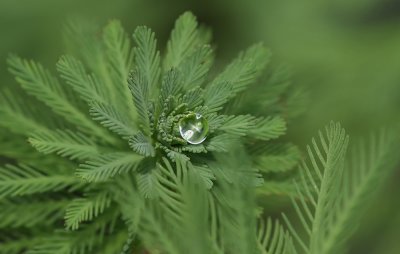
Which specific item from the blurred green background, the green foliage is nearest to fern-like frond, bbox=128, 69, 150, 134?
the green foliage

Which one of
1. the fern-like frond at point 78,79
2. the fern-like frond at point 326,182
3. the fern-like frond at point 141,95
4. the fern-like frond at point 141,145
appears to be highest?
the fern-like frond at point 78,79

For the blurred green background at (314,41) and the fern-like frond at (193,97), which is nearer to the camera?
the fern-like frond at (193,97)

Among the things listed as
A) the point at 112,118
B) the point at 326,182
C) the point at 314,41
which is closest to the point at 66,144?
the point at 112,118

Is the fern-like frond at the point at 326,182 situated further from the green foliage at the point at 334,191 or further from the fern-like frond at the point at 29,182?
the fern-like frond at the point at 29,182

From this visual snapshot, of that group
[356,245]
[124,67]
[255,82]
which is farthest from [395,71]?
[124,67]

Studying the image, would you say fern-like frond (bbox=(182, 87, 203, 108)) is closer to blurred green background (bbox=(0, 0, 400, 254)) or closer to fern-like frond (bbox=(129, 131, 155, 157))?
fern-like frond (bbox=(129, 131, 155, 157))

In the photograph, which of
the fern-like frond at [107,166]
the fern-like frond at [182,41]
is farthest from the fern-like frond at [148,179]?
the fern-like frond at [182,41]

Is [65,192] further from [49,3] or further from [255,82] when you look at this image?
[49,3]

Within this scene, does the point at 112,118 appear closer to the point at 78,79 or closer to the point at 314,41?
the point at 78,79
